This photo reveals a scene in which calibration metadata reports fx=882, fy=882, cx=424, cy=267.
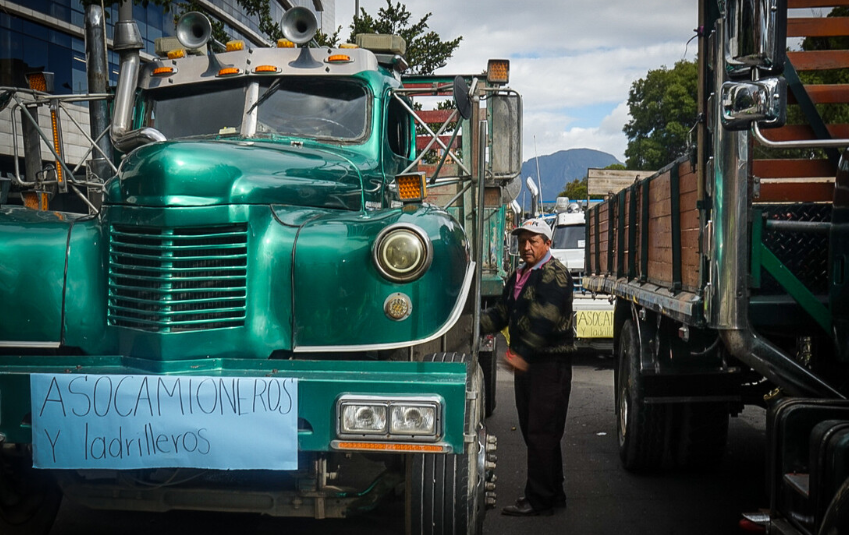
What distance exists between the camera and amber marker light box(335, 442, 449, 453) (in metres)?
3.23

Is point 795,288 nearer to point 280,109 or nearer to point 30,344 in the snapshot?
point 280,109

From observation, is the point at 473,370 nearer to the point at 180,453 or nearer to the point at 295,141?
the point at 180,453

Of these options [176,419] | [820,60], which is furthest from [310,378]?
[820,60]

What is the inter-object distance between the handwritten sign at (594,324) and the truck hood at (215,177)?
24.9ft

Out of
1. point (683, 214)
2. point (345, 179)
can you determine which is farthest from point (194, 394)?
point (683, 214)

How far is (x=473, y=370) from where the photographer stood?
3863 millimetres

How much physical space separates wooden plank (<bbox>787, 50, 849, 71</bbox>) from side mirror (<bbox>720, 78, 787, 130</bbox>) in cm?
184

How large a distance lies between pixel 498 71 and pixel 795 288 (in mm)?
3093

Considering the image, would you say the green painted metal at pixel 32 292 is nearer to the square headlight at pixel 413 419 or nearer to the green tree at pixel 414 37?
the square headlight at pixel 413 419

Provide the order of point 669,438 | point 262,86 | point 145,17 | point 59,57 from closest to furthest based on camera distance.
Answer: point 262,86
point 669,438
point 59,57
point 145,17

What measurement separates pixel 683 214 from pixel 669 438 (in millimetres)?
1915

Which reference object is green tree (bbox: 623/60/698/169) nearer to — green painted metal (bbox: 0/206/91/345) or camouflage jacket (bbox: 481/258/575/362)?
camouflage jacket (bbox: 481/258/575/362)

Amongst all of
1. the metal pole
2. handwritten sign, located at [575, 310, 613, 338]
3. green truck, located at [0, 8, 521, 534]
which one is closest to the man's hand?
green truck, located at [0, 8, 521, 534]

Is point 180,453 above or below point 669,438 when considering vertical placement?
above
